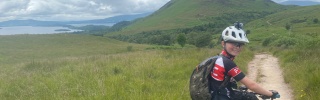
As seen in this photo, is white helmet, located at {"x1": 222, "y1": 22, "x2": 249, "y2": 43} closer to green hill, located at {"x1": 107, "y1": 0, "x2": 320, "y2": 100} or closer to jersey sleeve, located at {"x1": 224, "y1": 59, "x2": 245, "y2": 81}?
jersey sleeve, located at {"x1": 224, "y1": 59, "x2": 245, "y2": 81}

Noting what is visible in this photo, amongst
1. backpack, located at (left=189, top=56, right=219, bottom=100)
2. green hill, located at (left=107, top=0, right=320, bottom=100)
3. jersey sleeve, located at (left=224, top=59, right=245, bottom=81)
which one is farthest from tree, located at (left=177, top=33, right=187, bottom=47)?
jersey sleeve, located at (left=224, top=59, right=245, bottom=81)

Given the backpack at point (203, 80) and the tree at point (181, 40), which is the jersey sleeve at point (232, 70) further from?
the tree at point (181, 40)

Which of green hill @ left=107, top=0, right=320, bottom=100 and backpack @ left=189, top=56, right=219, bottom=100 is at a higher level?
backpack @ left=189, top=56, right=219, bottom=100

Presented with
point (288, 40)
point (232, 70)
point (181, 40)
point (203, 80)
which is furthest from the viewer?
point (181, 40)

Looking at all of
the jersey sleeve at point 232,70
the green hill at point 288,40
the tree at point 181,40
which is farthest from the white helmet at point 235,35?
the tree at point 181,40

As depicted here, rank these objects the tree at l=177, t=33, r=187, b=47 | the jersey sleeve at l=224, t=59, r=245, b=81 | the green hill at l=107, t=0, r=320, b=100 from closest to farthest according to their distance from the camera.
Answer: the jersey sleeve at l=224, t=59, r=245, b=81, the green hill at l=107, t=0, r=320, b=100, the tree at l=177, t=33, r=187, b=47

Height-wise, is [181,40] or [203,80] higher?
[203,80]

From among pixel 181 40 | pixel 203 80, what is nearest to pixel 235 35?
pixel 203 80

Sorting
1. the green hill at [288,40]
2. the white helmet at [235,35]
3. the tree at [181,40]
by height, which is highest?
the white helmet at [235,35]

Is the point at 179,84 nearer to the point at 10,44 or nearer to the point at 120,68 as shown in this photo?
the point at 120,68

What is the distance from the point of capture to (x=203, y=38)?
83.2 metres

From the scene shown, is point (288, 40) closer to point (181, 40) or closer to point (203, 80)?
point (181, 40)

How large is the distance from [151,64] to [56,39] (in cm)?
6680

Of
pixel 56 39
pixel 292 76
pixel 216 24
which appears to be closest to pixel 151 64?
pixel 292 76
